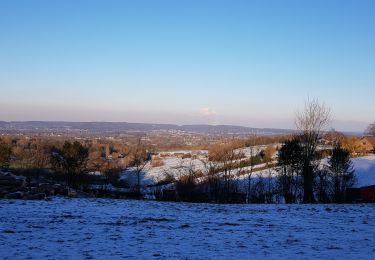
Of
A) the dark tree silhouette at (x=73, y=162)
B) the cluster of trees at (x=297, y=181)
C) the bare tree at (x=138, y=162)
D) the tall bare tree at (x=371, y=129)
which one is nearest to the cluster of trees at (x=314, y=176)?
the cluster of trees at (x=297, y=181)

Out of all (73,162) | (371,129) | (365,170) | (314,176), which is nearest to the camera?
(314,176)

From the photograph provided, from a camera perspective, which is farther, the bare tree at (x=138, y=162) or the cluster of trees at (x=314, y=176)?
the bare tree at (x=138, y=162)

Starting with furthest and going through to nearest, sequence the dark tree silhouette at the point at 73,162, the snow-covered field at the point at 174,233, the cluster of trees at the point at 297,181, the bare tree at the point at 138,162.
→ 1. the bare tree at the point at 138,162
2. the dark tree silhouette at the point at 73,162
3. the cluster of trees at the point at 297,181
4. the snow-covered field at the point at 174,233

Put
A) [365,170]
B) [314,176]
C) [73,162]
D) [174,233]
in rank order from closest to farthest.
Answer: [174,233]
[314,176]
[73,162]
[365,170]

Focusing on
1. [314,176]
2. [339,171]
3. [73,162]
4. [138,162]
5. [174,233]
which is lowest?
[138,162]

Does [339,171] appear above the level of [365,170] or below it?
above

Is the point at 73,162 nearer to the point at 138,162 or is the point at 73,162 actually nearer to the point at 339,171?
the point at 138,162

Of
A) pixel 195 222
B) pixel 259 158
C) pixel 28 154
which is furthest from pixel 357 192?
pixel 28 154

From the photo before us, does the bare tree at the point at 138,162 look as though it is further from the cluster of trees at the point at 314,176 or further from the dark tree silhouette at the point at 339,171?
the dark tree silhouette at the point at 339,171

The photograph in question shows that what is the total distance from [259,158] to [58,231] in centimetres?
7601

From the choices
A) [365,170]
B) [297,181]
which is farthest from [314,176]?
[365,170]

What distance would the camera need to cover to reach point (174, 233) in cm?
1407

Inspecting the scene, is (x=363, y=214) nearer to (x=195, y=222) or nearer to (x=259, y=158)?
(x=195, y=222)

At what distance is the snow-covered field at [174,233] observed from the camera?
10967 millimetres
